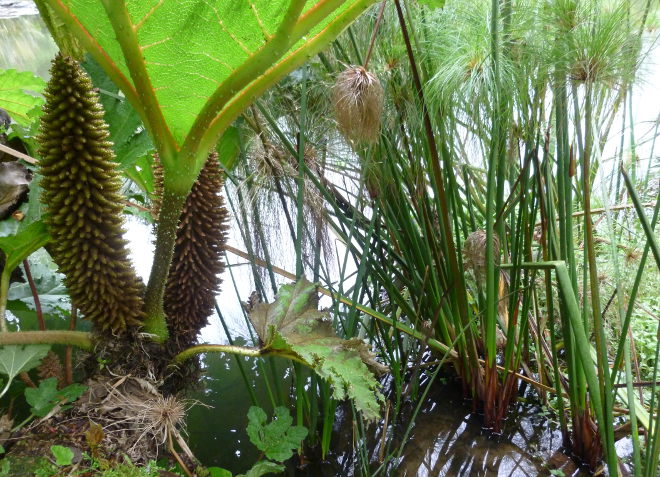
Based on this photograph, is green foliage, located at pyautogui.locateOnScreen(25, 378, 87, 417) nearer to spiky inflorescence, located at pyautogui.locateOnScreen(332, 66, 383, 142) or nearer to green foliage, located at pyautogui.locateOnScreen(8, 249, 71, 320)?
green foliage, located at pyautogui.locateOnScreen(8, 249, 71, 320)

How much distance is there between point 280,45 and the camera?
517 millimetres

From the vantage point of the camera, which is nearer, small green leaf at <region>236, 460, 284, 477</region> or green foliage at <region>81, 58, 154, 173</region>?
small green leaf at <region>236, 460, 284, 477</region>

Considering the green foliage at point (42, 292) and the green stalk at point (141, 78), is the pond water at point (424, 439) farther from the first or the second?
the green stalk at point (141, 78)

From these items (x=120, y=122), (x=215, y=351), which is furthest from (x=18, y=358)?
(x=120, y=122)

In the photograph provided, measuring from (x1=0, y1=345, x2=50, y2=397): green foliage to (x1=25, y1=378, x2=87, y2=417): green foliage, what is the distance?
0.10 ft

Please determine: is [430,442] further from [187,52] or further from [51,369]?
[187,52]

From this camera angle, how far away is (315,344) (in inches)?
26.0

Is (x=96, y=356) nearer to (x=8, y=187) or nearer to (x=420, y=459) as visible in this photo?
(x=8, y=187)

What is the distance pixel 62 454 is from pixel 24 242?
0.28 meters

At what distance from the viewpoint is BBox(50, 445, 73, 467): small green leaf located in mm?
563

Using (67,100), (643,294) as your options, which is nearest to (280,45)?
(67,100)

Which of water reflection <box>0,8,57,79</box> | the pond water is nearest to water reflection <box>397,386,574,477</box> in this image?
the pond water

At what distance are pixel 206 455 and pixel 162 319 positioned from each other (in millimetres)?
411

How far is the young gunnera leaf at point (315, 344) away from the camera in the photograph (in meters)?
0.61
